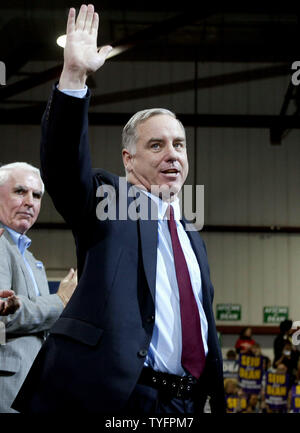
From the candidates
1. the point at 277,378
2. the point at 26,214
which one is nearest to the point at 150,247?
the point at 26,214

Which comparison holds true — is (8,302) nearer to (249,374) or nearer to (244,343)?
(249,374)

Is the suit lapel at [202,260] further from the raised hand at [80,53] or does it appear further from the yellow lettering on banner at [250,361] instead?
the yellow lettering on banner at [250,361]

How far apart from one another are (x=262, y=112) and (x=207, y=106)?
4.06 ft

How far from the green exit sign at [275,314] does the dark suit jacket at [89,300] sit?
11252mm

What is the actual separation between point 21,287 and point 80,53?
128 cm

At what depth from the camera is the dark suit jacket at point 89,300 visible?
4.74ft

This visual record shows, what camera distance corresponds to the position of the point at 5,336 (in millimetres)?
2363

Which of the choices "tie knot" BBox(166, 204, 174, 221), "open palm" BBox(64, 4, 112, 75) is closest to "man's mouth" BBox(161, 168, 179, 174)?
"tie knot" BBox(166, 204, 174, 221)

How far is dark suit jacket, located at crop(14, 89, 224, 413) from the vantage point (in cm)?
144

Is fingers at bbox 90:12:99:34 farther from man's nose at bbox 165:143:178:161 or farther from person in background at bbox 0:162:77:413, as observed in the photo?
person in background at bbox 0:162:77:413

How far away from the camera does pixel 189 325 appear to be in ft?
5.25

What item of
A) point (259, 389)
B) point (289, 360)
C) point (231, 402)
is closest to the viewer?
point (231, 402)

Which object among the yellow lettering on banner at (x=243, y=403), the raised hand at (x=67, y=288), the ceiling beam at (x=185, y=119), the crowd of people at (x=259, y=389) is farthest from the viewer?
the ceiling beam at (x=185, y=119)

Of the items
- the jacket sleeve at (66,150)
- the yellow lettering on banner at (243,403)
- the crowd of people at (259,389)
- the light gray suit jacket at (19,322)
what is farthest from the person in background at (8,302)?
the yellow lettering on banner at (243,403)
